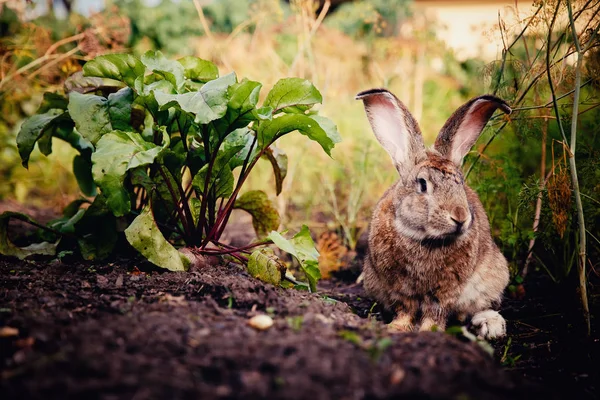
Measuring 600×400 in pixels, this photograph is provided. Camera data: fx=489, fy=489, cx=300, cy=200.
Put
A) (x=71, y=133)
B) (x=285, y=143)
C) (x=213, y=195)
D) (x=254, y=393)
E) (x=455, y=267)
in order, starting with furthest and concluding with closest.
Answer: (x=285, y=143), (x=71, y=133), (x=213, y=195), (x=455, y=267), (x=254, y=393)

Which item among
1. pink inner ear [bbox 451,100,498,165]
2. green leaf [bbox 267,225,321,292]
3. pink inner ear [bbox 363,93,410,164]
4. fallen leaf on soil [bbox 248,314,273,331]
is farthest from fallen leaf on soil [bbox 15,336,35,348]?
pink inner ear [bbox 451,100,498,165]

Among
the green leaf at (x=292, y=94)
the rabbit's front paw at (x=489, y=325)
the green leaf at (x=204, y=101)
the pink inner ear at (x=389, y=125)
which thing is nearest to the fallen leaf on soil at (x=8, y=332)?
the green leaf at (x=204, y=101)


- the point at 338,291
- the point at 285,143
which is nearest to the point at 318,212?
the point at 285,143

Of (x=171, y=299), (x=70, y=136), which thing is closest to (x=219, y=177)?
(x=171, y=299)

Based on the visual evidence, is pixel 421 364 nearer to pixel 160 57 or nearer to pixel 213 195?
pixel 213 195

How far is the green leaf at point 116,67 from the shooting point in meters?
2.80

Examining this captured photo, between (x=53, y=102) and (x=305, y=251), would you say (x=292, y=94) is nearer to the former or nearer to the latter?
(x=305, y=251)

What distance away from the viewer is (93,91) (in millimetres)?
3166

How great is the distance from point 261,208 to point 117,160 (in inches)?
49.2

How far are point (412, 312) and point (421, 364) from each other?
1197 millimetres

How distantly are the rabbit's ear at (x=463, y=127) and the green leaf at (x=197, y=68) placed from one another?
4.92 ft

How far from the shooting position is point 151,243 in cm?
273

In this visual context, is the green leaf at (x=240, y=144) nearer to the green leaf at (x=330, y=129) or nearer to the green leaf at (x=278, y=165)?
the green leaf at (x=278, y=165)

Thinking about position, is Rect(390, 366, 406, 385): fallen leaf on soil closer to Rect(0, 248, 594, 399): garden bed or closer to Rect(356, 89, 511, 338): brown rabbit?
Rect(0, 248, 594, 399): garden bed
